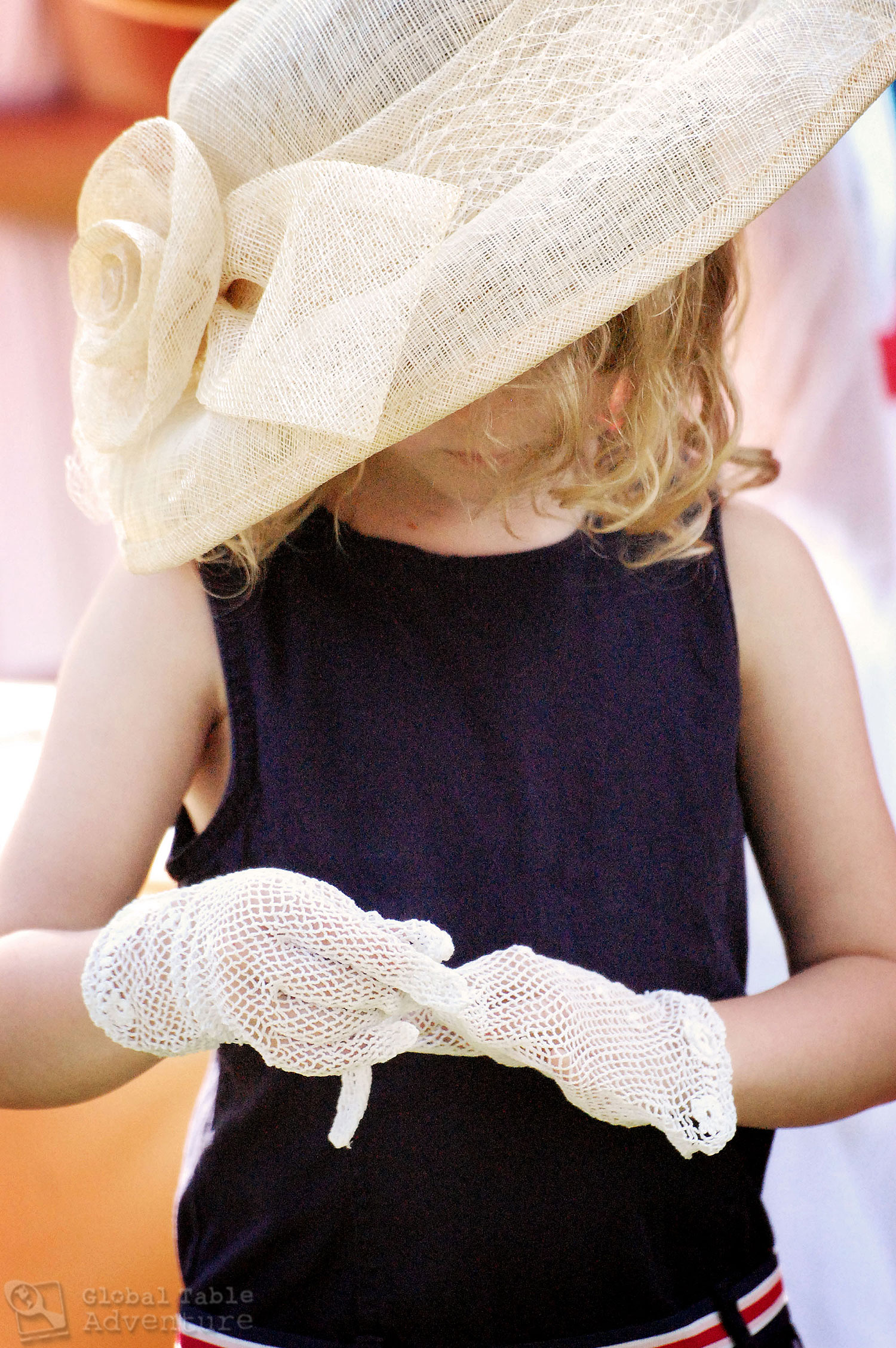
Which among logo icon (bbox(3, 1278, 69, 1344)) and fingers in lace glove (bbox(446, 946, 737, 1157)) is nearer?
fingers in lace glove (bbox(446, 946, 737, 1157))

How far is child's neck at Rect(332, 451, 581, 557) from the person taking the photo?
77 cm

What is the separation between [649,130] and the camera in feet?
1.72

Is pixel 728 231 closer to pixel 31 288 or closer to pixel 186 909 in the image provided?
pixel 186 909

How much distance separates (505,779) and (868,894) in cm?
26

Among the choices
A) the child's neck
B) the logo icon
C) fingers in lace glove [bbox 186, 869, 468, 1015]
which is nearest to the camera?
fingers in lace glove [bbox 186, 869, 468, 1015]

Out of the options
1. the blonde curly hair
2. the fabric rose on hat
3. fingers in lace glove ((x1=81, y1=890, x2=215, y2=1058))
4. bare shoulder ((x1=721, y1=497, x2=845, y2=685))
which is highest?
the fabric rose on hat

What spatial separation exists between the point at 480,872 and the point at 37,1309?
0.56m

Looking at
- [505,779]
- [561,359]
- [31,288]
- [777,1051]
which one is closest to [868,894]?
[777,1051]

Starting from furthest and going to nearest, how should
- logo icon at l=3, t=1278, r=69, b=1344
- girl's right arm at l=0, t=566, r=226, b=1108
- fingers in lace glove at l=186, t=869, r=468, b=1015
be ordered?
logo icon at l=3, t=1278, r=69, b=1344 → girl's right arm at l=0, t=566, r=226, b=1108 → fingers in lace glove at l=186, t=869, r=468, b=1015

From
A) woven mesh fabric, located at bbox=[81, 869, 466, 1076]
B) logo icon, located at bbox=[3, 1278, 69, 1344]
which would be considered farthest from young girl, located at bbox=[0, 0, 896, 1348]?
logo icon, located at bbox=[3, 1278, 69, 1344]

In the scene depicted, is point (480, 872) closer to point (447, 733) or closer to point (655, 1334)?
point (447, 733)

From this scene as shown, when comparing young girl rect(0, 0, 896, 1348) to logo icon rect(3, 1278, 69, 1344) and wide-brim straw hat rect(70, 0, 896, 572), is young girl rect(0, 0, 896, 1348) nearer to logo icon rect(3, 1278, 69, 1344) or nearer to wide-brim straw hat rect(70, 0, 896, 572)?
wide-brim straw hat rect(70, 0, 896, 572)

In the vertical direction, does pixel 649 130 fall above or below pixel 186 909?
above

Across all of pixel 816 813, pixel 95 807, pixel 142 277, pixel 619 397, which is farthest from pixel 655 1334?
pixel 142 277
